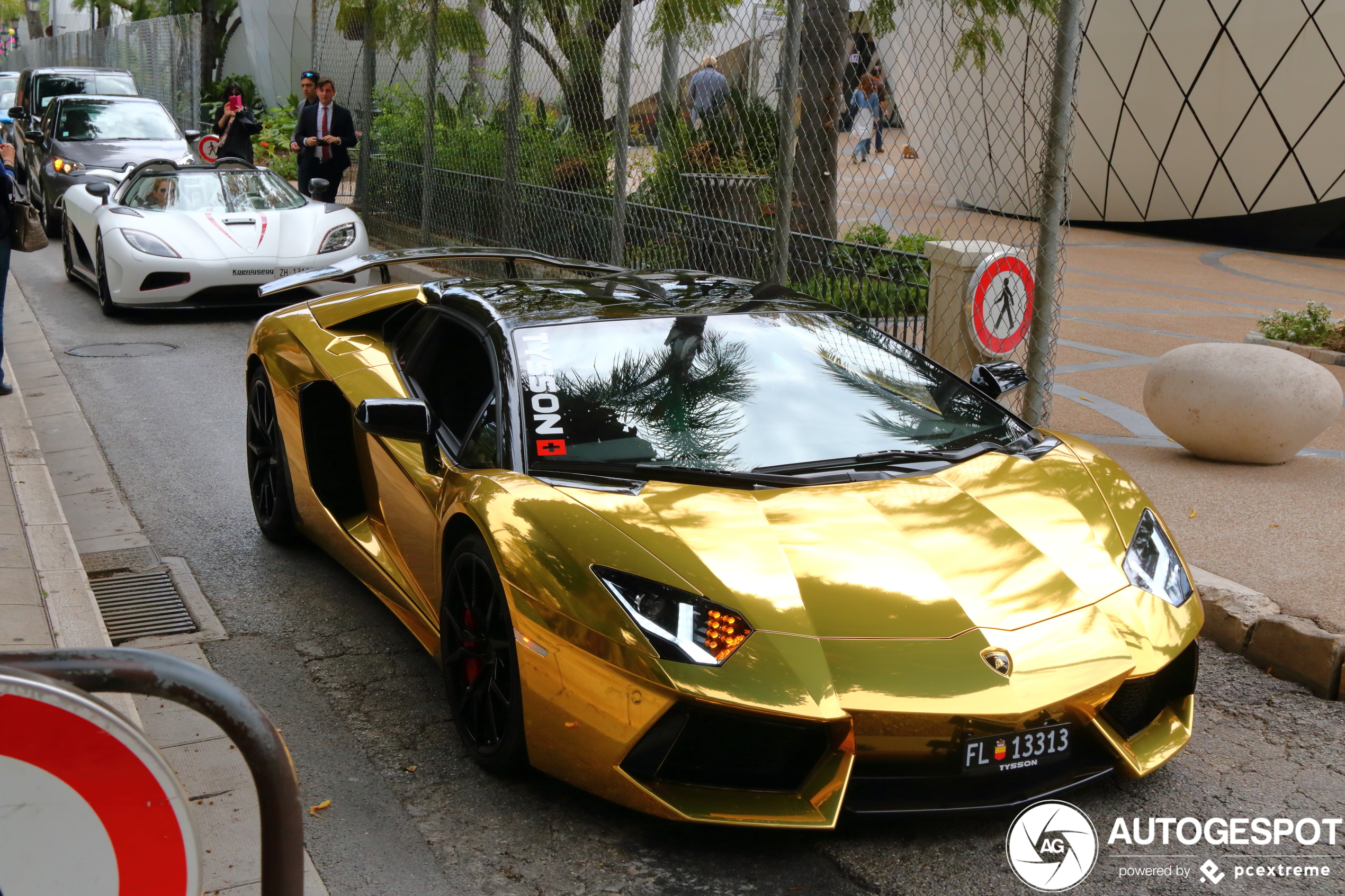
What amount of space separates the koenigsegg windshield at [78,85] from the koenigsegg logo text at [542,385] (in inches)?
730

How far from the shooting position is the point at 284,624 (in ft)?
15.4

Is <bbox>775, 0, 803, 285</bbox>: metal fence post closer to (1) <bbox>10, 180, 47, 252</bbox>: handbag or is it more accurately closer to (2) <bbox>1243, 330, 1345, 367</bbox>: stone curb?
(1) <bbox>10, 180, 47, 252</bbox>: handbag

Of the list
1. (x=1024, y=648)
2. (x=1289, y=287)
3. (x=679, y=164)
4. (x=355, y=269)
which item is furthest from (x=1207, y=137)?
(x=1024, y=648)

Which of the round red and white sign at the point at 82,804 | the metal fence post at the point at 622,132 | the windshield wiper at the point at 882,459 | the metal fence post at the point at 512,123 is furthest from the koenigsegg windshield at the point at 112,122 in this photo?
the round red and white sign at the point at 82,804

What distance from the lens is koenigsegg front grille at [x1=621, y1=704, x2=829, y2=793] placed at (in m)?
2.89

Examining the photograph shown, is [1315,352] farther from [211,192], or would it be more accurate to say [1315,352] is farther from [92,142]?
[92,142]

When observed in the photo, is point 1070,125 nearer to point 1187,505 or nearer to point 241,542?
point 1187,505

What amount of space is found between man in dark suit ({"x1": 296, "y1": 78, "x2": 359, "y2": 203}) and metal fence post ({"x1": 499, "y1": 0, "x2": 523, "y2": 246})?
3.80 m

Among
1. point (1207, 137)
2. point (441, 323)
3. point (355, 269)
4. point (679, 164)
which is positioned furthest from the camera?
point (1207, 137)

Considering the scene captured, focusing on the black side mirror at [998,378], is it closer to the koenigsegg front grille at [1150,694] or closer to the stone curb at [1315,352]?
the koenigsegg front grille at [1150,694]

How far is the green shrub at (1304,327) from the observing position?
10.6m

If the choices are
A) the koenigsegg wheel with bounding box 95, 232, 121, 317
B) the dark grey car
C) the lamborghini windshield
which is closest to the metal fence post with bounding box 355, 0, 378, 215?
the dark grey car

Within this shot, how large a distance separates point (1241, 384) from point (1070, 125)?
6.38ft

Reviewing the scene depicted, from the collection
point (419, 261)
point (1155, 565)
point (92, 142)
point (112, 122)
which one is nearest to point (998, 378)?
point (1155, 565)
